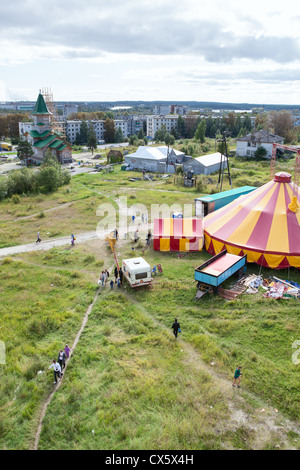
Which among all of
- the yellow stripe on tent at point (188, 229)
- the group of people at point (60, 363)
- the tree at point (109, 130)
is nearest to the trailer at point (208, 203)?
the yellow stripe on tent at point (188, 229)

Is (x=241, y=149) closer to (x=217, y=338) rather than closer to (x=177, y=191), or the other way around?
(x=177, y=191)

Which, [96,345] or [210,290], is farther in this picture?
[210,290]

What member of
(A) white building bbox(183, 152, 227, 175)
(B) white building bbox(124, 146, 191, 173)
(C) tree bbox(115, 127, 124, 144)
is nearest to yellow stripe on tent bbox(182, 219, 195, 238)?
(A) white building bbox(183, 152, 227, 175)

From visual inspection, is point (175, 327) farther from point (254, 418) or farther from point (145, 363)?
point (254, 418)

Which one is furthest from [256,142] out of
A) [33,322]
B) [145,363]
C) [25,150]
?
[145,363]

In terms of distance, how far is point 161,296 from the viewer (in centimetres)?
1825

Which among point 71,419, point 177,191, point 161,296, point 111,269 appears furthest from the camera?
point 177,191

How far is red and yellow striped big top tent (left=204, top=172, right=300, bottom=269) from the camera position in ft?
65.5

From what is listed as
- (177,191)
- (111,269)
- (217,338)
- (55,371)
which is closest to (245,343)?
(217,338)

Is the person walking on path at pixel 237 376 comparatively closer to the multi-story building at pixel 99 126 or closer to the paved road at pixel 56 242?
the paved road at pixel 56 242

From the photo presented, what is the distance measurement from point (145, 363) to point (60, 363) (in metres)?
3.34

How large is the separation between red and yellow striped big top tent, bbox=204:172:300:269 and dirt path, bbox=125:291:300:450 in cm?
963

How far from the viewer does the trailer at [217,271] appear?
58.4 ft
